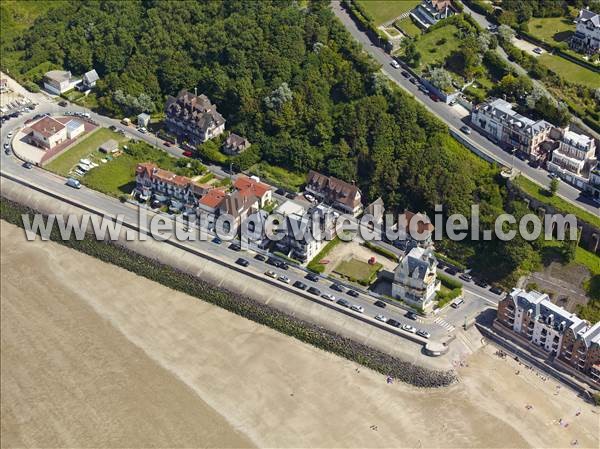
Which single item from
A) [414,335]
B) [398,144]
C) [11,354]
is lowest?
[11,354]

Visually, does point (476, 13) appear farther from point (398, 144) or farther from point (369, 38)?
point (398, 144)

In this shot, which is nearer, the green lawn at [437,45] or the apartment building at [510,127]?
the apartment building at [510,127]

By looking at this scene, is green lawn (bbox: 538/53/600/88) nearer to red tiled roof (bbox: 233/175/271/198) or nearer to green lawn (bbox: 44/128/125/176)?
red tiled roof (bbox: 233/175/271/198)

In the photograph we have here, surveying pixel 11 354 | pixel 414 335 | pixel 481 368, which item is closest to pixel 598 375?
pixel 481 368

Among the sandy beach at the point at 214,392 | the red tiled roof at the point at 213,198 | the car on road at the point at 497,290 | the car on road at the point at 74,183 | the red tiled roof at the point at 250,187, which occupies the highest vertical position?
the red tiled roof at the point at 250,187

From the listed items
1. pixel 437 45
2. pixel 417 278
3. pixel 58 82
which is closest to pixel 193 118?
pixel 58 82

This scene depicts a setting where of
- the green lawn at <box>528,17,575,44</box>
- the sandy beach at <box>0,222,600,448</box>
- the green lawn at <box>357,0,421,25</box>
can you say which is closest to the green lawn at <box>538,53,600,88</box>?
the green lawn at <box>528,17,575,44</box>

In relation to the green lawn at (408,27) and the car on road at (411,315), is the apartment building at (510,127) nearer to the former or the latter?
the green lawn at (408,27)

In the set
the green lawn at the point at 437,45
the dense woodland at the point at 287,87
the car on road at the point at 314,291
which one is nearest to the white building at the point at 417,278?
the dense woodland at the point at 287,87
